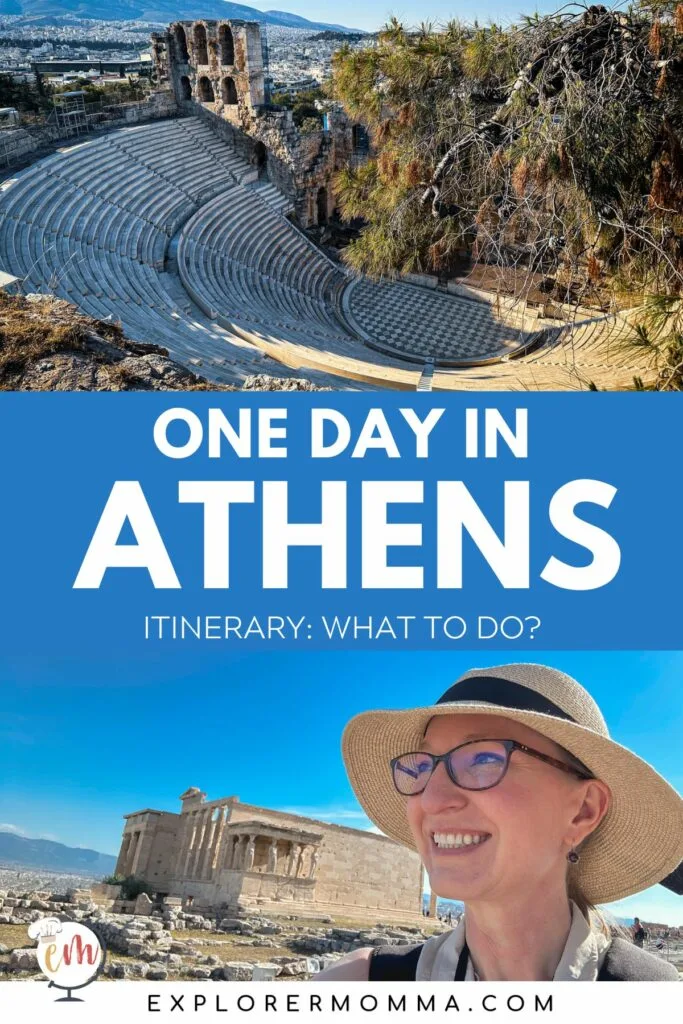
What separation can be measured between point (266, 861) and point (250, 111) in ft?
73.5

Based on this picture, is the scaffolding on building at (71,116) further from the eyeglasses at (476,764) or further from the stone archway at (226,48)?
the eyeglasses at (476,764)

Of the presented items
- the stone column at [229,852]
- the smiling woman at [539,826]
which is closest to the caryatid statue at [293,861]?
the stone column at [229,852]

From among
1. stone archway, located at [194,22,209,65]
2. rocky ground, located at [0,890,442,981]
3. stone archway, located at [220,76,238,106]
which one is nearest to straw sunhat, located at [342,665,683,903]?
rocky ground, located at [0,890,442,981]

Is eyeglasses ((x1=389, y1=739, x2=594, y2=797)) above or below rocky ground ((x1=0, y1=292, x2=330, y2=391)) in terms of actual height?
below

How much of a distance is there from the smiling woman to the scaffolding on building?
67.0ft

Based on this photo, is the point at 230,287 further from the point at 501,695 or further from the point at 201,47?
the point at 501,695

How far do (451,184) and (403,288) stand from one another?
32.2ft

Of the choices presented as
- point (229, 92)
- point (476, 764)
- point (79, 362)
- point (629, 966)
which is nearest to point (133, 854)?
point (476, 764)

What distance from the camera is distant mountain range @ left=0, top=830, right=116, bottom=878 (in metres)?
3.47

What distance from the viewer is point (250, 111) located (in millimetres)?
23078

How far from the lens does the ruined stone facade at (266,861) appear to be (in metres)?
3.51

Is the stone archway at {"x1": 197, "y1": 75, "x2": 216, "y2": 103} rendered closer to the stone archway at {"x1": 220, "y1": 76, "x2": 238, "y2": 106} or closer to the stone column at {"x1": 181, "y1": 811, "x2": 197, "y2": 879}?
the stone archway at {"x1": 220, "y1": 76, "x2": 238, "y2": 106}

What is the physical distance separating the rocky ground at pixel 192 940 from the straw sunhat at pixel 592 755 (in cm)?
69

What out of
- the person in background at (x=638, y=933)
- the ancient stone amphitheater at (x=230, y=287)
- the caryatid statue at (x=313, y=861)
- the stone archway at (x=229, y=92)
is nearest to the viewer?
the person in background at (x=638, y=933)
